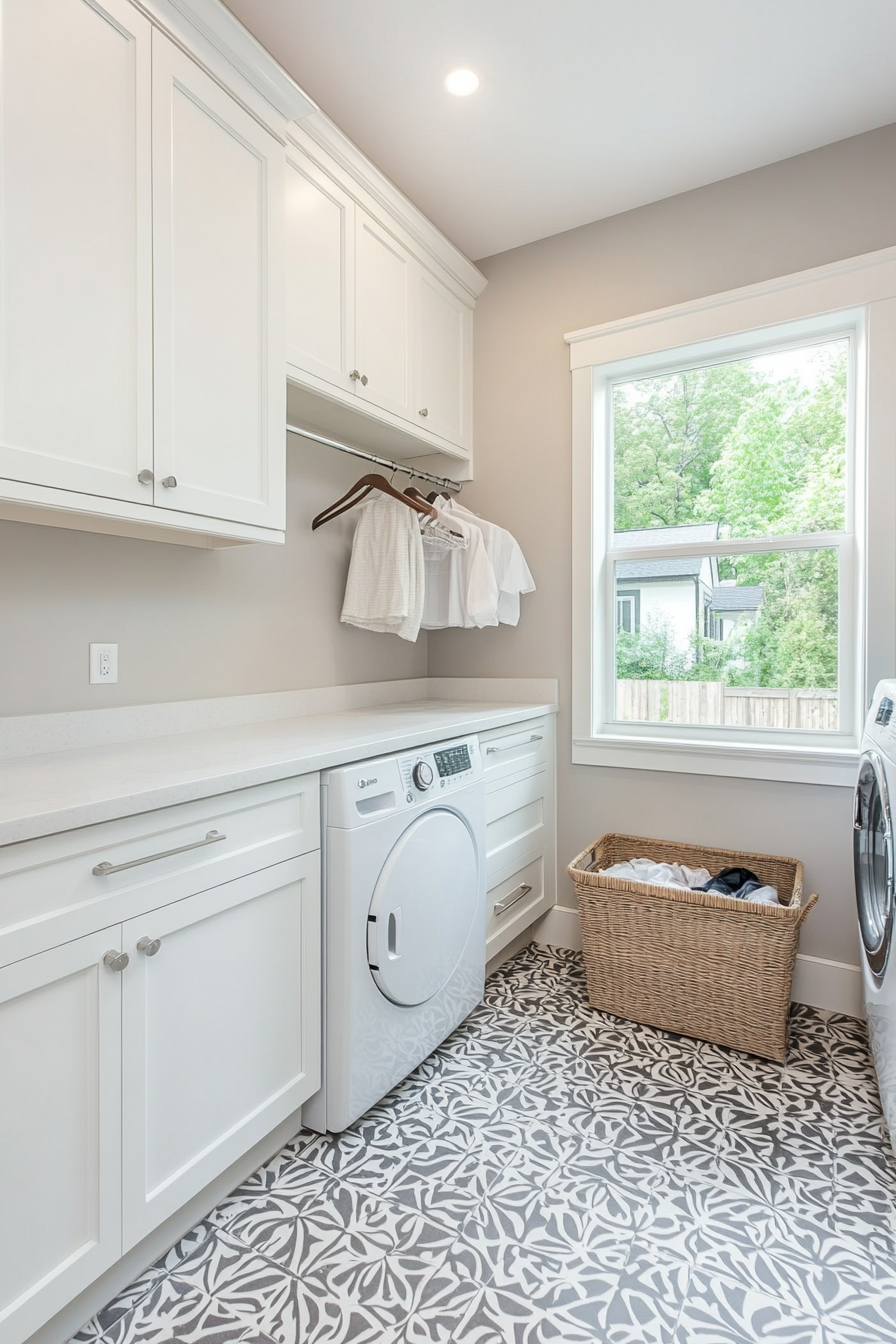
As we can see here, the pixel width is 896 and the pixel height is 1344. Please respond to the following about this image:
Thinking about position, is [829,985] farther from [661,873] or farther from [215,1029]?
[215,1029]

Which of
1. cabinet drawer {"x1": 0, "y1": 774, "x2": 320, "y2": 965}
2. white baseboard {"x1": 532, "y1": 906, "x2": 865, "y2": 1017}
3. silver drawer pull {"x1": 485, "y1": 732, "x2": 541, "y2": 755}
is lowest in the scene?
white baseboard {"x1": 532, "y1": 906, "x2": 865, "y2": 1017}

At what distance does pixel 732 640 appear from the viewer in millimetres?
2494

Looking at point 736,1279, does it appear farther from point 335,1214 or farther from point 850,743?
point 850,743

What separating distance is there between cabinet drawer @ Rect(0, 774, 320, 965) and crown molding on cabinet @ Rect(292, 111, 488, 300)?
166 cm

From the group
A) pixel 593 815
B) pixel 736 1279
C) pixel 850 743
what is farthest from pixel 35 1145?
pixel 850 743

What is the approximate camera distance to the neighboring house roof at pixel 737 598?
2455mm

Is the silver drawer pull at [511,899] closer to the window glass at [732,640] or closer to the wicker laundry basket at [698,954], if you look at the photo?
the wicker laundry basket at [698,954]

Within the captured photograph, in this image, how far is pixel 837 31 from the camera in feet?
5.91

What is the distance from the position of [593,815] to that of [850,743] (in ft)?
3.00

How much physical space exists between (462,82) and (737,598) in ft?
5.87

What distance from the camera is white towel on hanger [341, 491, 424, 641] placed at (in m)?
2.38

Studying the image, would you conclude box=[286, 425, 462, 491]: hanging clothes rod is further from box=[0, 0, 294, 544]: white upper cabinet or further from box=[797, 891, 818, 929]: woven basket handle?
box=[797, 891, 818, 929]: woven basket handle

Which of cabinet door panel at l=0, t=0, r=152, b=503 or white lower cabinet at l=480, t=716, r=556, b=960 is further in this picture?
white lower cabinet at l=480, t=716, r=556, b=960

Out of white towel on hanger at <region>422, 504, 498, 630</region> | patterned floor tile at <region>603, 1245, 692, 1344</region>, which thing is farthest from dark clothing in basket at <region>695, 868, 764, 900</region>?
white towel on hanger at <region>422, 504, 498, 630</region>
